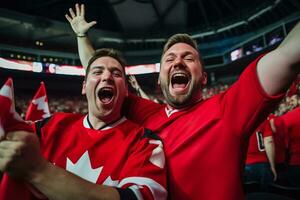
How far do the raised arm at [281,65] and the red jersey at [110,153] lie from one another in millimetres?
557

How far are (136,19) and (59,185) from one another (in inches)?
672

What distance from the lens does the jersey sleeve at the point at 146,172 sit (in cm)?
113

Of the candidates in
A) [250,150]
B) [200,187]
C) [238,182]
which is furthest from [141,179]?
[250,150]

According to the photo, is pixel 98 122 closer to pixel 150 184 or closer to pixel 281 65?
pixel 150 184

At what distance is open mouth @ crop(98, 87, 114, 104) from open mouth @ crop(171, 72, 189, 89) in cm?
40

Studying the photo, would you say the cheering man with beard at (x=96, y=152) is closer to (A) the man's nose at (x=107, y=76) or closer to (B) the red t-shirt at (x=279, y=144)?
(A) the man's nose at (x=107, y=76)

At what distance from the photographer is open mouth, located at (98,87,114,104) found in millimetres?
1738

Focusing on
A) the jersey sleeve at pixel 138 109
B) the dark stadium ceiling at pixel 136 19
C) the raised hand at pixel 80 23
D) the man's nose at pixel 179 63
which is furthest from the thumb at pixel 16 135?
the dark stadium ceiling at pixel 136 19

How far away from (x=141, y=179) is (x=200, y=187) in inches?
14.9

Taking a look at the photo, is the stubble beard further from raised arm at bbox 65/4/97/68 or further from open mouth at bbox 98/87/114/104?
raised arm at bbox 65/4/97/68

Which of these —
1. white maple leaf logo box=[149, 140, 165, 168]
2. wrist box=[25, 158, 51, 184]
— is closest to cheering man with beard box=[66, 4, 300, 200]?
white maple leaf logo box=[149, 140, 165, 168]

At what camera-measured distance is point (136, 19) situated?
56.5 ft

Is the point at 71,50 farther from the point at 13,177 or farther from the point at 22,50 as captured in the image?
the point at 13,177

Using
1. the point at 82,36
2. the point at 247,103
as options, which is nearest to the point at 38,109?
the point at 82,36
